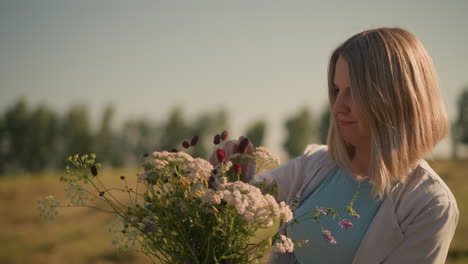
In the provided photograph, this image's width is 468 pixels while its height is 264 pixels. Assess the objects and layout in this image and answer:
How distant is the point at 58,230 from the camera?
59.9ft

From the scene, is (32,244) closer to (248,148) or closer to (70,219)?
(70,219)

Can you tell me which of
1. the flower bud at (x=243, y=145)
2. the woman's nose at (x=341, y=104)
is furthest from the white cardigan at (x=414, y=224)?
the woman's nose at (x=341, y=104)

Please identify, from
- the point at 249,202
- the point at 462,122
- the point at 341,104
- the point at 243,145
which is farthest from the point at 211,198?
the point at 462,122

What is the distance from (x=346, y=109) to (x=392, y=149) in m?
0.31

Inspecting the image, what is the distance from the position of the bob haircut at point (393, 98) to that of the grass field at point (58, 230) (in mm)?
10131

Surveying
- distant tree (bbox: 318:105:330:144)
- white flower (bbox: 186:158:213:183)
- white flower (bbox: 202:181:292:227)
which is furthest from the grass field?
distant tree (bbox: 318:105:330:144)

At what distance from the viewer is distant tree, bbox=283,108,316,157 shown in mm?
37031

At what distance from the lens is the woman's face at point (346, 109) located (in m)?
2.16

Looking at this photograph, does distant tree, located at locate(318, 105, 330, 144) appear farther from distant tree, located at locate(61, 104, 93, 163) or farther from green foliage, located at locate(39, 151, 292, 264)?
green foliage, located at locate(39, 151, 292, 264)

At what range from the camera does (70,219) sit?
19.9 metres

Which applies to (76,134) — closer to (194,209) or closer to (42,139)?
(42,139)

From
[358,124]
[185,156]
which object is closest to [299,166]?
[358,124]

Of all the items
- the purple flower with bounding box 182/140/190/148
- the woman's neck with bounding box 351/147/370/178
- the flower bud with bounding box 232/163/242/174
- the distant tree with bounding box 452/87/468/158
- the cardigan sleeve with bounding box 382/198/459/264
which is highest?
the purple flower with bounding box 182/140/190/148

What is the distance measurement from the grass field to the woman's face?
9.94m
